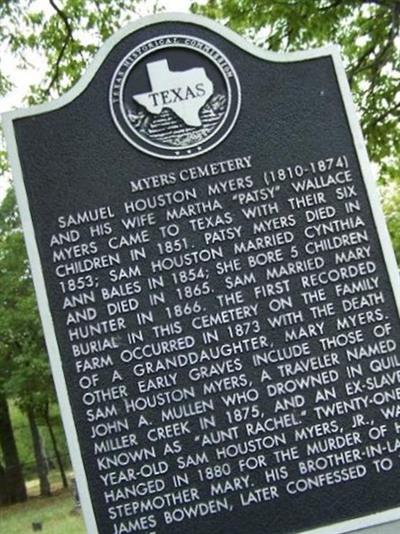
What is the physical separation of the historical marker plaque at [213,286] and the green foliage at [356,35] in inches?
235

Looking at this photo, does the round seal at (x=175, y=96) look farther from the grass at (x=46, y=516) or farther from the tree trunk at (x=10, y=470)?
the tree trunk at (x=10, y=470)

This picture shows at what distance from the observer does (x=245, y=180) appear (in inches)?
238

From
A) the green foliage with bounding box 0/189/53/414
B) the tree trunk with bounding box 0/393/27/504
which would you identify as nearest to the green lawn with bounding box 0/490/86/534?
the tree trunk with bounding box 0/393/27/504

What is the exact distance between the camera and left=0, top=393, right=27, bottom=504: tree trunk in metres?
28.8

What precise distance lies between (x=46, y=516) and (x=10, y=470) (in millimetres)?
6101

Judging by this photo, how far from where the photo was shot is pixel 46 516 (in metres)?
23.1

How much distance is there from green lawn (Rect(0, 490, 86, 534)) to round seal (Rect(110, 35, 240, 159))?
13418 mm

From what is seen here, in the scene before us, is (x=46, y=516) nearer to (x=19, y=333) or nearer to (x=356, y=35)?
(x=19, y=333)

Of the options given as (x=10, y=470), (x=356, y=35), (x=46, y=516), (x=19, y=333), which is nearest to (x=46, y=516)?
(x=46, y=516)

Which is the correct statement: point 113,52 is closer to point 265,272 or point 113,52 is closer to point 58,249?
point 58,249

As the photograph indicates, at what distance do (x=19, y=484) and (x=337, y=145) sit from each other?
975 inches

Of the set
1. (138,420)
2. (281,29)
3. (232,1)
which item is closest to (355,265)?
(138,420)

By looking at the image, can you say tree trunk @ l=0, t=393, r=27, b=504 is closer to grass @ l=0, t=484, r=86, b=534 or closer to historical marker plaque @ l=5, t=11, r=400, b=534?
grass @ l=0, t=484, r=86, b=534

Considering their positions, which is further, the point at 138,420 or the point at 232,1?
the point at 232,1
